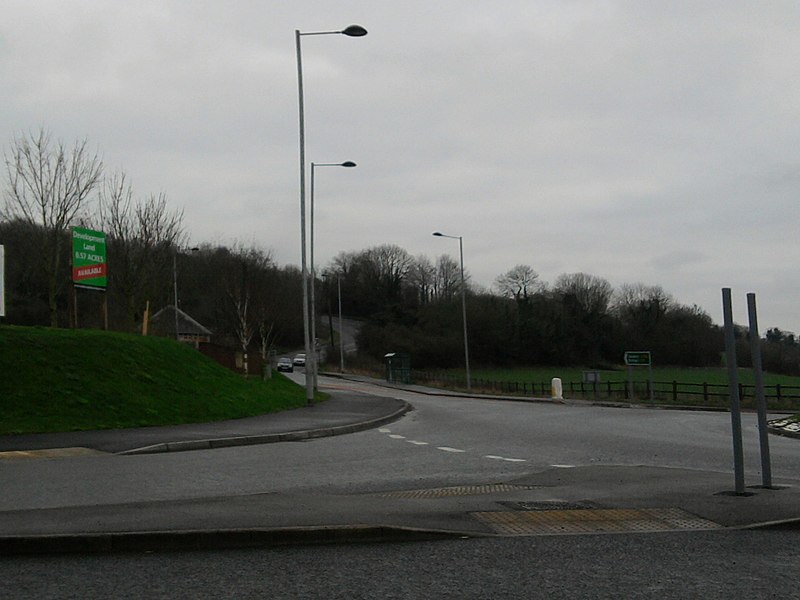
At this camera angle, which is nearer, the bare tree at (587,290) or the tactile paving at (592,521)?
the tactile paving at (592,521)

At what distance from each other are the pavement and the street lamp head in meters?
18.6

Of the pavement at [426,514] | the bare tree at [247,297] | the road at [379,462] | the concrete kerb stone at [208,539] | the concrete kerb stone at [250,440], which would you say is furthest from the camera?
the bare tree at [247,297]

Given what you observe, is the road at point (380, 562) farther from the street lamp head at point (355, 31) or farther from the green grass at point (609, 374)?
the green grass at point (609, 374)

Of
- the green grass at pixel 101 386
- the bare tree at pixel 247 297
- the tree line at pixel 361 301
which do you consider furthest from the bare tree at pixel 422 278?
the green grass at pixel 101 386

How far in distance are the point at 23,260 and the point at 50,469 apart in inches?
1413

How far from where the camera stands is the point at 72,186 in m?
35.9

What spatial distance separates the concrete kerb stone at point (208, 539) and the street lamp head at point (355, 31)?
22.4 metres

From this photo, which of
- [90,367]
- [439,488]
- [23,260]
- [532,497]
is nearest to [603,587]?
[532,497]

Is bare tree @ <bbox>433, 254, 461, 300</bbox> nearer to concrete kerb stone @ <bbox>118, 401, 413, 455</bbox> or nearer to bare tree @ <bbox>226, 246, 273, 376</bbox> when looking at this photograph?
bare tree @ <bbox>226, 246, 273, 376</bbox>

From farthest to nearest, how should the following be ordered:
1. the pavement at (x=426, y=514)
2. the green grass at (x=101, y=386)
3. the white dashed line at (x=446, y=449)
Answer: the green grass at (x=101, y=386) < the white dashed line at (x=446, y=449) < the pavement at (x=426, y=514)

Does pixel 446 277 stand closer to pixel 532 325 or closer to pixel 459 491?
pixel 532 325

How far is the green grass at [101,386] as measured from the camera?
66.7 feet

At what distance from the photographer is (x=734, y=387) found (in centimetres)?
966

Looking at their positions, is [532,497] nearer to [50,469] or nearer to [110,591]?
[110,591]
